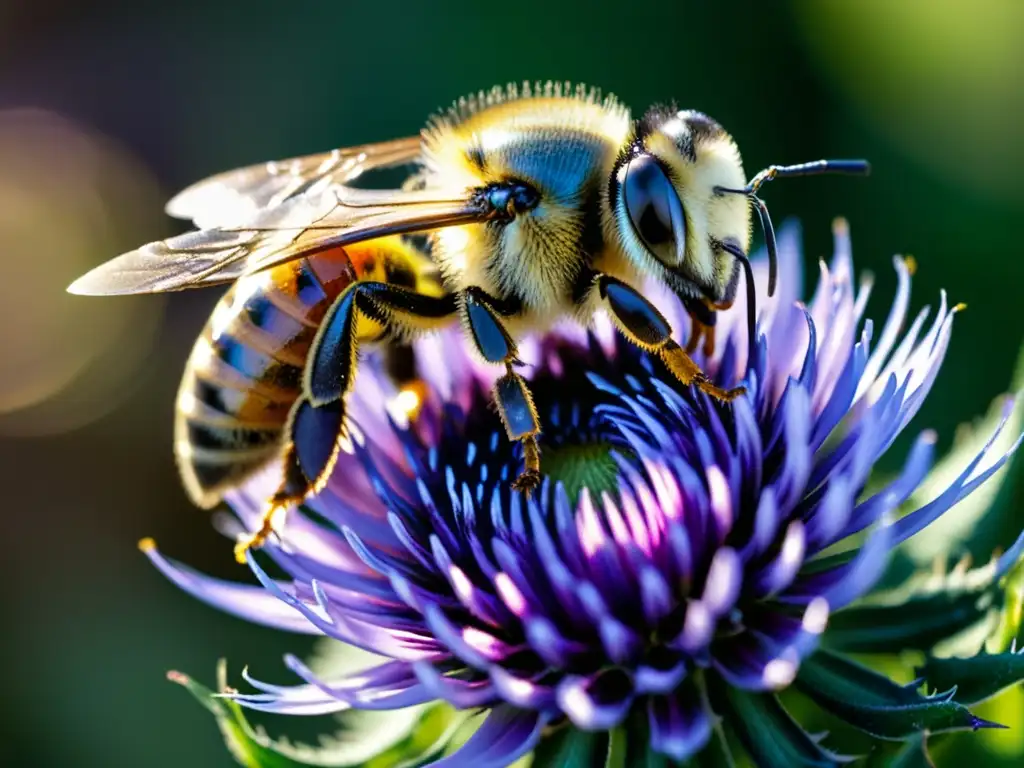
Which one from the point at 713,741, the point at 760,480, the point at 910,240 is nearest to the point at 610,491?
the point at 760,480

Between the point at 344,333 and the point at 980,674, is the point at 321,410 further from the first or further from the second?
the point at 980,674

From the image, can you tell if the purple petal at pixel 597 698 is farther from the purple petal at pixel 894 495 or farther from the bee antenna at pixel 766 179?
the bee antenna at pixel 766 179

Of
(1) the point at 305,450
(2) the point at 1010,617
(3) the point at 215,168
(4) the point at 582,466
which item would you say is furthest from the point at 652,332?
(3) the point at 215,168

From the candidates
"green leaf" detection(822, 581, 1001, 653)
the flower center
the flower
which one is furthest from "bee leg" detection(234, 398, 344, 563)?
"green leaf" detection(822, 581, 1001, 653)

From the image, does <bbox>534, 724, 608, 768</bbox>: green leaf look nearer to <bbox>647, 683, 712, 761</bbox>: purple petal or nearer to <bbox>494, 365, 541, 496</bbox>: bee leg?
<bbox>647, 683, 712, 761</bbox>: purple petal

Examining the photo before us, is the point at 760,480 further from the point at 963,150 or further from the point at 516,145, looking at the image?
the point at 963,150

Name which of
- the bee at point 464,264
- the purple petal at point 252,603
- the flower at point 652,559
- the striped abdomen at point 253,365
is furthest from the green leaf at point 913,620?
the striped abdomen at point 253,365
